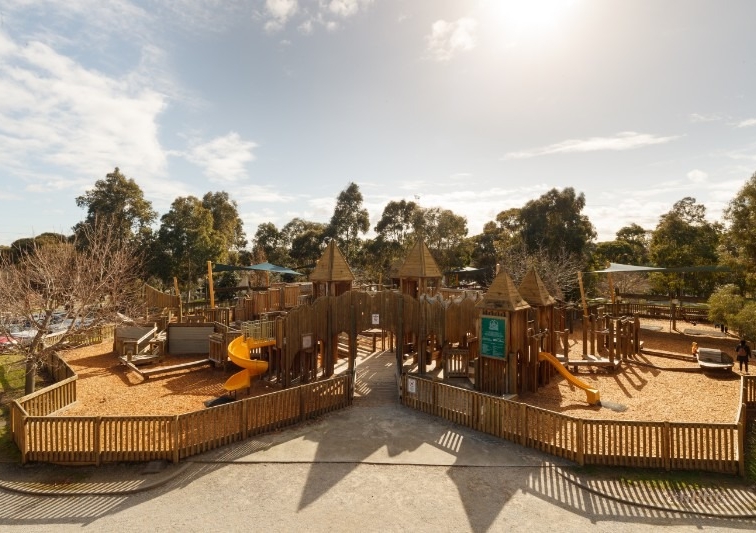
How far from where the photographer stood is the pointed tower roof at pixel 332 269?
20281 millimetres

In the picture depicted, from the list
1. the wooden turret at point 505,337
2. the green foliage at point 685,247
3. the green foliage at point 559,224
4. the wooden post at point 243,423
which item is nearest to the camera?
the wooden post at point 243,423

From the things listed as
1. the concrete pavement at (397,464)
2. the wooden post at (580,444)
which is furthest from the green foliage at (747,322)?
the wooden post at (580,444)

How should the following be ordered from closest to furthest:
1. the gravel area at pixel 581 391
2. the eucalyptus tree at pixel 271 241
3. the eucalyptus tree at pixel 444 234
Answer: the gravel area at pixel 581 391 → the eucalyptus tree at pixel 444 234 → the eucalyptus tree at pixel 271 241

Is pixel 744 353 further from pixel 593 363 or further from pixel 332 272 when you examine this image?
pixel 332 272

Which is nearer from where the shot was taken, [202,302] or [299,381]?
[299,381]

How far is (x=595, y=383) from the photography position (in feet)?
53.9

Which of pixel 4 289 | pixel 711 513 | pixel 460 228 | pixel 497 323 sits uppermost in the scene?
pixel 460 228

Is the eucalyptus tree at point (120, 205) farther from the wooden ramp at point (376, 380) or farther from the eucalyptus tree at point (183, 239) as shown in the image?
the wooden ramp at point (376, 380)

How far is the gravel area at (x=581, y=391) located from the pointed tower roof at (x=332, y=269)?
19.9 ft

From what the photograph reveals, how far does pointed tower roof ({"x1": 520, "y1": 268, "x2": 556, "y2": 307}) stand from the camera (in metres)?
16.4

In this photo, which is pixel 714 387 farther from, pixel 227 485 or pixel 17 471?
pixel 17 471

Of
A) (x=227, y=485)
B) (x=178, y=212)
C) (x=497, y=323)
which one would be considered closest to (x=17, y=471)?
(x=227, y=485)

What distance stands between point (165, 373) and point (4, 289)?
22.2 ft

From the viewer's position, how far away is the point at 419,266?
2088cm
